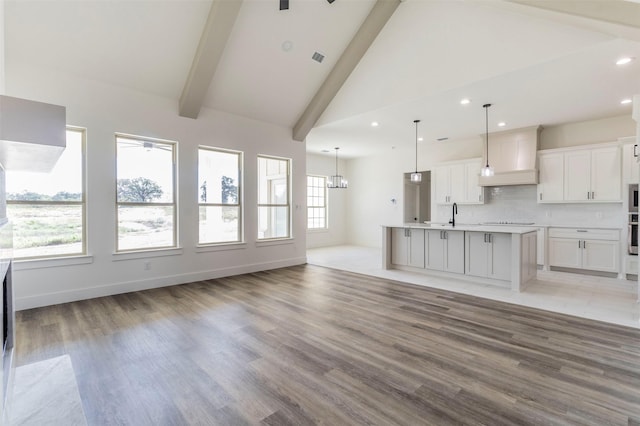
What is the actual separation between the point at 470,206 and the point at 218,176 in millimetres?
5885

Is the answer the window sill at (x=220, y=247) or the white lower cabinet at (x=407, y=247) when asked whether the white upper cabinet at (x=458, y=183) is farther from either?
the window sill at (x=220, y=247)

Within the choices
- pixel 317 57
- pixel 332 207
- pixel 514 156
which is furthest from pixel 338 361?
pixel 332 207

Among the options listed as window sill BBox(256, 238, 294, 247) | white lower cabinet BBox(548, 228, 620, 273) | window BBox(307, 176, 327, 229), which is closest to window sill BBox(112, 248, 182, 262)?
window sill BBox(256, 238, 294, 247)

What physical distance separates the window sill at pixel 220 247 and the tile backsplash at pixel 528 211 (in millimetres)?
5029

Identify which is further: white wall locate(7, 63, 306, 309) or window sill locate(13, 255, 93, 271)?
white wall locate(7, 63, 306, 309)

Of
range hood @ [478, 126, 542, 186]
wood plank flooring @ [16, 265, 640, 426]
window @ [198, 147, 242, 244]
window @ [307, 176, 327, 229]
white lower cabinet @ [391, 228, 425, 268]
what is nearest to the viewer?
wood plank flooring @ [16, 265, 640, 426]

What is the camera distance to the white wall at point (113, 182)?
12.7 ft

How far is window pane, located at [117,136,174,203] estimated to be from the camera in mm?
4590

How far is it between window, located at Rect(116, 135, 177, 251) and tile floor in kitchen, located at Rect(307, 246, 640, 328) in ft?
11.0

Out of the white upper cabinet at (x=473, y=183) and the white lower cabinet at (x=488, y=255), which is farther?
the white upper cabinet at (x=473, y=183)

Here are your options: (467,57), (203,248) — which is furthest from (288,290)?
(467,57)

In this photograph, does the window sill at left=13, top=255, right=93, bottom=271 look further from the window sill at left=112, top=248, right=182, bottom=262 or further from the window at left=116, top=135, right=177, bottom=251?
the window at left=116, top=135, right=177, bottom=251

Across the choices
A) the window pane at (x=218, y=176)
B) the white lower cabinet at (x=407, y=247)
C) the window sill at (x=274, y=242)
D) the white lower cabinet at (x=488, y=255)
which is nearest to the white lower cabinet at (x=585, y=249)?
the white lower cabinet at (x=488, y=255)

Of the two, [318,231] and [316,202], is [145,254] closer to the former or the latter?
[318,231]
